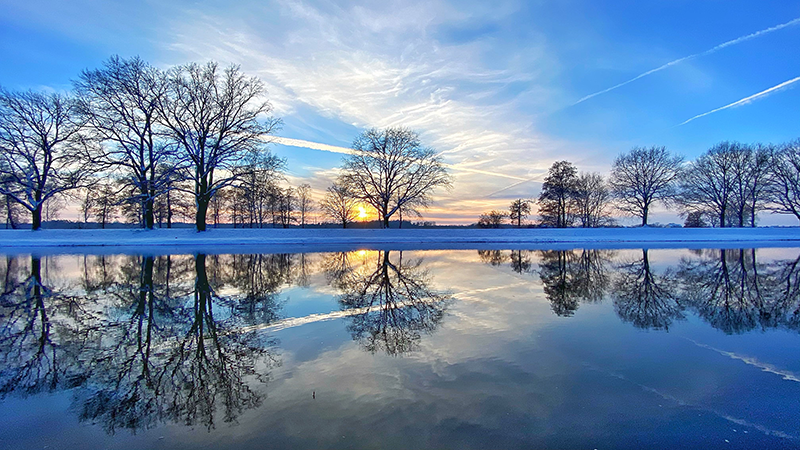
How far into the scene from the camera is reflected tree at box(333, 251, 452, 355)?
5.55 m

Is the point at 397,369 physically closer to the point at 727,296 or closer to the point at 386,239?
the point at 727,296

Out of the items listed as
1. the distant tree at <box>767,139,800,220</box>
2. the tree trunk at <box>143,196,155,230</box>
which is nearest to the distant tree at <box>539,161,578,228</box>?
the distant tree at <box>767,139,800,220</box>

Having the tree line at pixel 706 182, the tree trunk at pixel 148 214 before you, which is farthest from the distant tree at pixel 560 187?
the tree trunk at pixel 148 214

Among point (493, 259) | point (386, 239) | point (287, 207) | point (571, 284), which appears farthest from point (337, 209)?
point (571, 284)

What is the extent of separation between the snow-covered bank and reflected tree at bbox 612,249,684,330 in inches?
651

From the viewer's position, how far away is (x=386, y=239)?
33531 millimetres

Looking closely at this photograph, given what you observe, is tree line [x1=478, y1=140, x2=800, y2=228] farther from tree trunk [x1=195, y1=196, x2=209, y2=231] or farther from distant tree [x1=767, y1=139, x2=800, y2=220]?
tree trunk [x1=195, y1=196, x2=209, y2=231]

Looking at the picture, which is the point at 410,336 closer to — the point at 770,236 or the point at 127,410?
the point at 127,410

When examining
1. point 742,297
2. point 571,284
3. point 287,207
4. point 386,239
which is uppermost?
point 287,207

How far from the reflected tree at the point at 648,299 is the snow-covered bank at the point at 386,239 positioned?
651 inches

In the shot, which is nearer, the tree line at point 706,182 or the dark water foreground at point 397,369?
the dark water foreground at point 397,369

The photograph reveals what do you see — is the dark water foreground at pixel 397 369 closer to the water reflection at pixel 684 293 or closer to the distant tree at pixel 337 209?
the water reflection at pixel 684 293

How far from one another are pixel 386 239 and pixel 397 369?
29214mm

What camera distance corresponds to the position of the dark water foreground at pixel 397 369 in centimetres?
306
